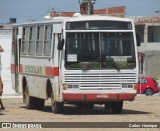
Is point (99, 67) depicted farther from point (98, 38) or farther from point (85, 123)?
point (85, 123)

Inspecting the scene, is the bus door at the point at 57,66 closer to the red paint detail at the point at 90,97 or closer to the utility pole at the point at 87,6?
the red paint detail at the point at 90,97

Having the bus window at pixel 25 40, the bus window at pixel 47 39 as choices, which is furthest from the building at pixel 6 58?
the bus window at pixel 47 39

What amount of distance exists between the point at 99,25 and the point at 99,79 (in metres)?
1.82

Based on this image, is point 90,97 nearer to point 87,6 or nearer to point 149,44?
point 87,6

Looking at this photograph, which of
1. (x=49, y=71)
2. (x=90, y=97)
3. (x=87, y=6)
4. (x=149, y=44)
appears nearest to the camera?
(x=90, y=97)

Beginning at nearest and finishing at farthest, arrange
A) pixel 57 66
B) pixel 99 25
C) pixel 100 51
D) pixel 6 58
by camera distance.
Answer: pixel 100 51 → pixel 57 66 → pixel 99 25 → pixel 6 58

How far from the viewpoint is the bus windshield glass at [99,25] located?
916 inches

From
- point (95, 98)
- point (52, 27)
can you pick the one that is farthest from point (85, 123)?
point (52, 27)

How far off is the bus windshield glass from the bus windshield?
182 millimetres

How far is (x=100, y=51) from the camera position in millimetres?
23172

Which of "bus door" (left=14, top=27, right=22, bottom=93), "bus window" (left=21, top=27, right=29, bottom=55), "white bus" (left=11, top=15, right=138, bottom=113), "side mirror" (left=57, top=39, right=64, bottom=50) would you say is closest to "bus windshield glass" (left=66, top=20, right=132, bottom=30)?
"white bus" (left=11, top=15, right=138, bottom=113)

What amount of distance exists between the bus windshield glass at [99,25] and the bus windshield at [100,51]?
0.18 meters

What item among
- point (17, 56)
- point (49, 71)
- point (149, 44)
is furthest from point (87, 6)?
point (49, 71)

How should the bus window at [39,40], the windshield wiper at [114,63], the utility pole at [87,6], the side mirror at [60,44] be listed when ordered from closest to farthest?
the side mirror at [60,44], the windshield wiper at [114,63], the bus window at [39,40], the utility pole at [87,6]
